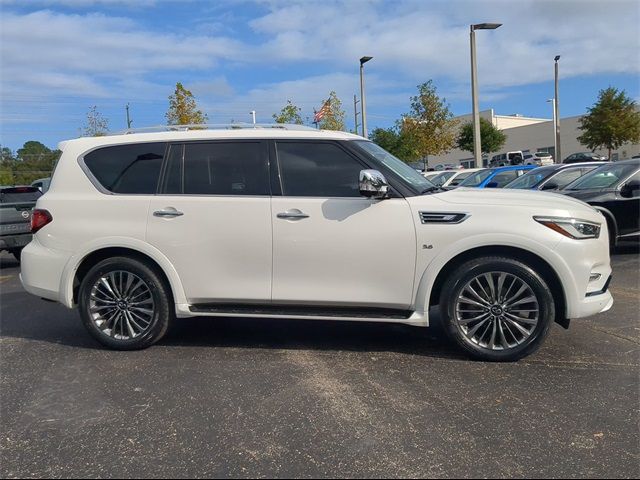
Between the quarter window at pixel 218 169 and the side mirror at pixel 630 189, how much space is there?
6483 millimetres

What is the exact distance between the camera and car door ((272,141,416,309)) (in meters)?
4.36

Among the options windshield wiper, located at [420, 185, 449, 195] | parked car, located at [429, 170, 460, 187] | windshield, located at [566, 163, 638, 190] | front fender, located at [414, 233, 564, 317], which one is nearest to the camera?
front fender, located at [414, 233, 564, 317]

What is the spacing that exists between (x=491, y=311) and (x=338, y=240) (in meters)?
1.31

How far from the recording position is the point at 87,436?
331 centimetres

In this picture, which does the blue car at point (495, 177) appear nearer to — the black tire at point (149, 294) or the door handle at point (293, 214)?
the door handle at point (293, 214)

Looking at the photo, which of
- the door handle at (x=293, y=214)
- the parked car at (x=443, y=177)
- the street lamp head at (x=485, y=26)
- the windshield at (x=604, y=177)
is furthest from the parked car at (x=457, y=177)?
the door handle at (x=293, y=214)

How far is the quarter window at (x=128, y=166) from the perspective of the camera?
4.87 meters

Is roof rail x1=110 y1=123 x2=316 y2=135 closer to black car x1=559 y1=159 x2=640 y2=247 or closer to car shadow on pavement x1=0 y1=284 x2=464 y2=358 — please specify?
car shadow on pavement x1=0 y1=284 x2=464 y2=358

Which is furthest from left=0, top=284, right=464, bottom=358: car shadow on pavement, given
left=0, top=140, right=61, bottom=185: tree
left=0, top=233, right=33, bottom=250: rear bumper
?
left=0, top=140, right=61, bottom=185: tree

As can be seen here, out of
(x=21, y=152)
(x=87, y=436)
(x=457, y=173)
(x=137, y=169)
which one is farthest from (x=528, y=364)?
(x=21, y=152)

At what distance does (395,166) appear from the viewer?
476cm

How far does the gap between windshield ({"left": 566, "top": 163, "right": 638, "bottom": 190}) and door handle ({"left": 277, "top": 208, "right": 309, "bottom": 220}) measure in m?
6.53

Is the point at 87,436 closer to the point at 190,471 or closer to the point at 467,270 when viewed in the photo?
the point at 190,471

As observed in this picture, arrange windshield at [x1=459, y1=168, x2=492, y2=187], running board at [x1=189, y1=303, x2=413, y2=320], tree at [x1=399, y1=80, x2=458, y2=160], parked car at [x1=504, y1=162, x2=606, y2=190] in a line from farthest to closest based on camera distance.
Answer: tree at [x1=399, y1=80, x2=458, y2=160] → windshield at [x1=459, y1=168, x2=492, y2=187] → parked car at [x1=504, y1=162, x2=606, y2=190] → running board at [x1=189, y1=303, x2=413, y2=320]
